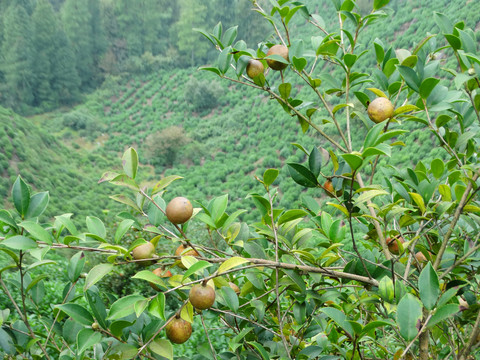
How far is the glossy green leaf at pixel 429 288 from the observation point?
1.25 ft

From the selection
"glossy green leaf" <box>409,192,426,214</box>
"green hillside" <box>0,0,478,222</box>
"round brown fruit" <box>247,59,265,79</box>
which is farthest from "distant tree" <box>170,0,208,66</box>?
"glossy green leaf" <box>409,192,426,214</box>

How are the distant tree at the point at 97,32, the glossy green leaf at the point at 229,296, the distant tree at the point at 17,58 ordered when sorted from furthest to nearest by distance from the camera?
the distant tree at the point at 97,32, the distant tree at the point at 17,58, the glossy green leaf at the point at 229,296

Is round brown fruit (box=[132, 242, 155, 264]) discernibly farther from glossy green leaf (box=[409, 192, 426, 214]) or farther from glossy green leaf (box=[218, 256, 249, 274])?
glossy green leaf (box=[409, 192, 426, 214])

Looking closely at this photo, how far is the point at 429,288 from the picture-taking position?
15.1 inches

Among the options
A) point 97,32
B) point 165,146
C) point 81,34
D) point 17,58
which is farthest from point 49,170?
point 97,32

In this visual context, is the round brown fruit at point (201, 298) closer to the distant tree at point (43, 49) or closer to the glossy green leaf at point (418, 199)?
the glossy green leaf at point (418, 199)

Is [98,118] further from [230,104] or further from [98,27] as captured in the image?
[98,27]

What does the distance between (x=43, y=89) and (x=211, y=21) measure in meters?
9.07

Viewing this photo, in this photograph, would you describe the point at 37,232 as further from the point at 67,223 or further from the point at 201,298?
the point at 201,298

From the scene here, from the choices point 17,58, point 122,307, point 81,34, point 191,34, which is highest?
point 122,307

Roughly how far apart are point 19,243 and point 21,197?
0.25 ft

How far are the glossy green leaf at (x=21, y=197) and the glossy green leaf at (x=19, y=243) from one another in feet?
0.18

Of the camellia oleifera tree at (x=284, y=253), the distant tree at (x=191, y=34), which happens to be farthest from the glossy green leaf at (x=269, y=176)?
the distant tree at (x=191, y=34)

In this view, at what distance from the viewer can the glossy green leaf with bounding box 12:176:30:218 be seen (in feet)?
1.52
